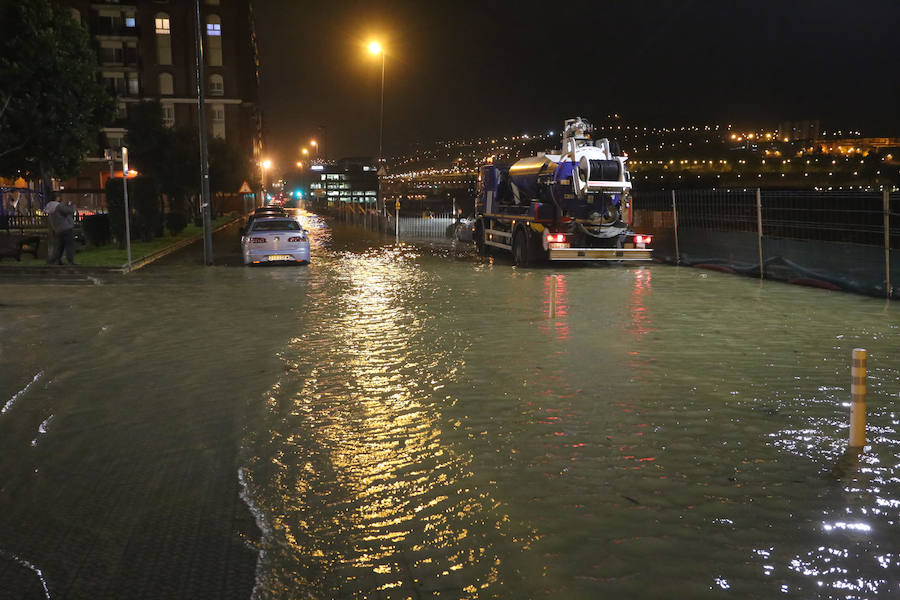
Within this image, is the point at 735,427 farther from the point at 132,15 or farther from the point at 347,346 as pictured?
the point at 132,15

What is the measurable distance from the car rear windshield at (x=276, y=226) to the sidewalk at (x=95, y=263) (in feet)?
10.6

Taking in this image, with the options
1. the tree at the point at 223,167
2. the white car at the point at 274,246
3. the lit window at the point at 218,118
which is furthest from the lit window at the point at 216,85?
the white car at the point at 274,246

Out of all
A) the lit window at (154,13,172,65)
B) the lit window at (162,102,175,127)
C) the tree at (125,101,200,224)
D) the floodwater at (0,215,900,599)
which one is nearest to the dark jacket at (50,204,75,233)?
the floodwater at (0,215,900,599)

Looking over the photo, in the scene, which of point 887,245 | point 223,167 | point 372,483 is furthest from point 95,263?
point 223,167

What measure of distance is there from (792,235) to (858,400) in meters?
14.4

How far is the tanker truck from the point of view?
2275 cm

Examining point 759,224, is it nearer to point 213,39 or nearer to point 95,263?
point 95,263

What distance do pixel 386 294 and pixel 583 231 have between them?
7.82m

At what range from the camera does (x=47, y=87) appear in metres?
26.5

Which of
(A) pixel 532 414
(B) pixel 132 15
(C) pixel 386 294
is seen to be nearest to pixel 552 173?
(C) pixel 386 294

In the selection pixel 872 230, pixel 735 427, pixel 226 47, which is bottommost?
pixel 735 427

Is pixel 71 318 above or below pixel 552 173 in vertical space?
below

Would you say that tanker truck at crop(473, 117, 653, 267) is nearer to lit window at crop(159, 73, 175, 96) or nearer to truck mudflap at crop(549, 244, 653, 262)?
truck mudflap at crop(549, 244, 653, 262)

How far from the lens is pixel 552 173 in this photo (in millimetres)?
23688
